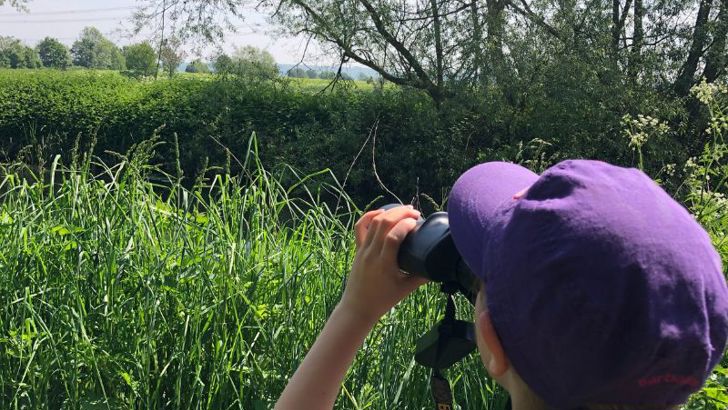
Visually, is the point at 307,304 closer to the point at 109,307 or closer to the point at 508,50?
the point at 109,307

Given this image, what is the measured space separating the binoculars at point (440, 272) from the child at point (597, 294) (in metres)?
0.13

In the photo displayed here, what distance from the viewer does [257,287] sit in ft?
8.00

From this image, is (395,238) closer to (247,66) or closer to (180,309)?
(180,309)

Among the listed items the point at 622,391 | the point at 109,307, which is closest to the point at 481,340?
the point at 622,391

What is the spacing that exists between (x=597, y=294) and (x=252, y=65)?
10.4m

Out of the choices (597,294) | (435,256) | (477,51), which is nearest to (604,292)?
(597,294)

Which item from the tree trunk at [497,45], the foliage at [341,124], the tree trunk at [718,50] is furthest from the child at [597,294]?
the tree trunk at [497,45]

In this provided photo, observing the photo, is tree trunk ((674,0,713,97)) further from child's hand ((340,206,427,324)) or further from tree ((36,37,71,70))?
tree ((36,37,71,70))

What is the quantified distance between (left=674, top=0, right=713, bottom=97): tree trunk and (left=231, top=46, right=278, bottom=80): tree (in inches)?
224

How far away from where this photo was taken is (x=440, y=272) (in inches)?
44.2

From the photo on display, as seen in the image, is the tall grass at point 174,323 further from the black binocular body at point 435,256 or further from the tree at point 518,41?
the tree at point 518,41

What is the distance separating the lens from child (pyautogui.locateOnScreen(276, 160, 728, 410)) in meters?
0.83

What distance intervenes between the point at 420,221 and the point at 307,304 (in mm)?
1271

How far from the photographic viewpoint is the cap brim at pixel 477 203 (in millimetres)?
975
